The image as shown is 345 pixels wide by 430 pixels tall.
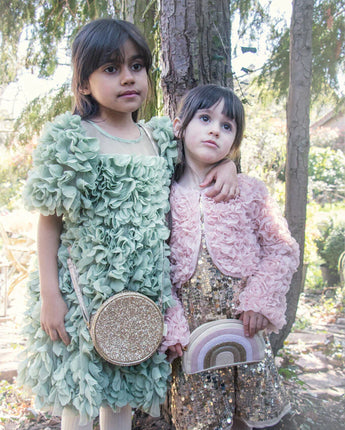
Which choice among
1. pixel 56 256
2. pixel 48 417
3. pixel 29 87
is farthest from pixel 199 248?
pixel 29 87

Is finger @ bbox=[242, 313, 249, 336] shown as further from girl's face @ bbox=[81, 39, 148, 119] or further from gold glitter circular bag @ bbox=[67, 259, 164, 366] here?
girl's face @ bbox=[81, 39, 148, 119]

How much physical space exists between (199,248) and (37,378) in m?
0.76

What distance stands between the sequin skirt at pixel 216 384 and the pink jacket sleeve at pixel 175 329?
0.15ft

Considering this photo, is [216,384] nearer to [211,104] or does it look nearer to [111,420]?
[111,420]

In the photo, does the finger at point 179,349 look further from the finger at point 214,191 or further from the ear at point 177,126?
the ear at point 177,126

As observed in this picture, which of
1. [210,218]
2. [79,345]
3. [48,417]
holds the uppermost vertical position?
[210,218]

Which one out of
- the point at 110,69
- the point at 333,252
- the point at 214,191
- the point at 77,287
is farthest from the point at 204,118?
the point at 333,252

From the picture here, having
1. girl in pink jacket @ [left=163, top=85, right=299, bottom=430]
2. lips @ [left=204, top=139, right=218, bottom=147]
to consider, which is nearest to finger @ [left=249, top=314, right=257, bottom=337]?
girl in pink jacket @ [left=163, top=85, right=299, bottom=430]

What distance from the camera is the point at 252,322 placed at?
4.96 ft

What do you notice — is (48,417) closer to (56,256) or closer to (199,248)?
(56,256)

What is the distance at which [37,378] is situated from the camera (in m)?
1.44

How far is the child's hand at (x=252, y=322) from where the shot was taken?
4.97ft

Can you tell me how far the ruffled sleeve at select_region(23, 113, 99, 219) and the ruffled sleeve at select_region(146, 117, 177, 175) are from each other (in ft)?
1.10

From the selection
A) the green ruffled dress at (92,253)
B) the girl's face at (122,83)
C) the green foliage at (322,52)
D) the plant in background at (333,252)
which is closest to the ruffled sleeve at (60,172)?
the green ruffled dress at (92,253)
